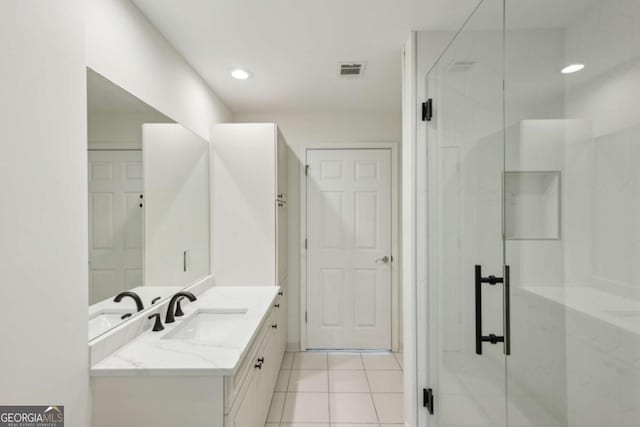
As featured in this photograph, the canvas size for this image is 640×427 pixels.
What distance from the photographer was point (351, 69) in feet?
7.80

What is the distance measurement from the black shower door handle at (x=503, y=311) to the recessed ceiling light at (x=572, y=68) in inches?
29.3

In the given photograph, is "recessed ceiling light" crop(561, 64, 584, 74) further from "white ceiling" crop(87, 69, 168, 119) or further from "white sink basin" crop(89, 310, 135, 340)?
"white sink basin" crop(89, 310, 135, 340)

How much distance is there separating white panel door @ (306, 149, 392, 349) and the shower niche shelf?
7.02 feet

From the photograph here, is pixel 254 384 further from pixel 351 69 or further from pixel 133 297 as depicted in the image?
pixel 351 69

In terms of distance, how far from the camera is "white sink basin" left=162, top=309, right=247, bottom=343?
1804 mm

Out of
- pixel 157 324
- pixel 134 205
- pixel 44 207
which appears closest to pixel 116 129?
pixel 134 205

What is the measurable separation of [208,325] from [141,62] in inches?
60.5

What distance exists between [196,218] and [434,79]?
191 centimetres

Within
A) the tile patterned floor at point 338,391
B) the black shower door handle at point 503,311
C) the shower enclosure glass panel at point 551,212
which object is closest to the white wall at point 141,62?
the shower enclosure glass panel at point 551,212

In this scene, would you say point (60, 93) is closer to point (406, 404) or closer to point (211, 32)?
point (211, 32)

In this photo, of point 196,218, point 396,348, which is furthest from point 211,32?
point 396,348

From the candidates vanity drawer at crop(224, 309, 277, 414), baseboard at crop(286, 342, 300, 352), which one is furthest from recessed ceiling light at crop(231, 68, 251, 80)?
baseboard at crop(286, 342, 300, 352)

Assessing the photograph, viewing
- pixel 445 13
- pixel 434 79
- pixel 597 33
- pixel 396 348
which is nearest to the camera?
pixel 597 33

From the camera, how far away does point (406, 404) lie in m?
2.08
